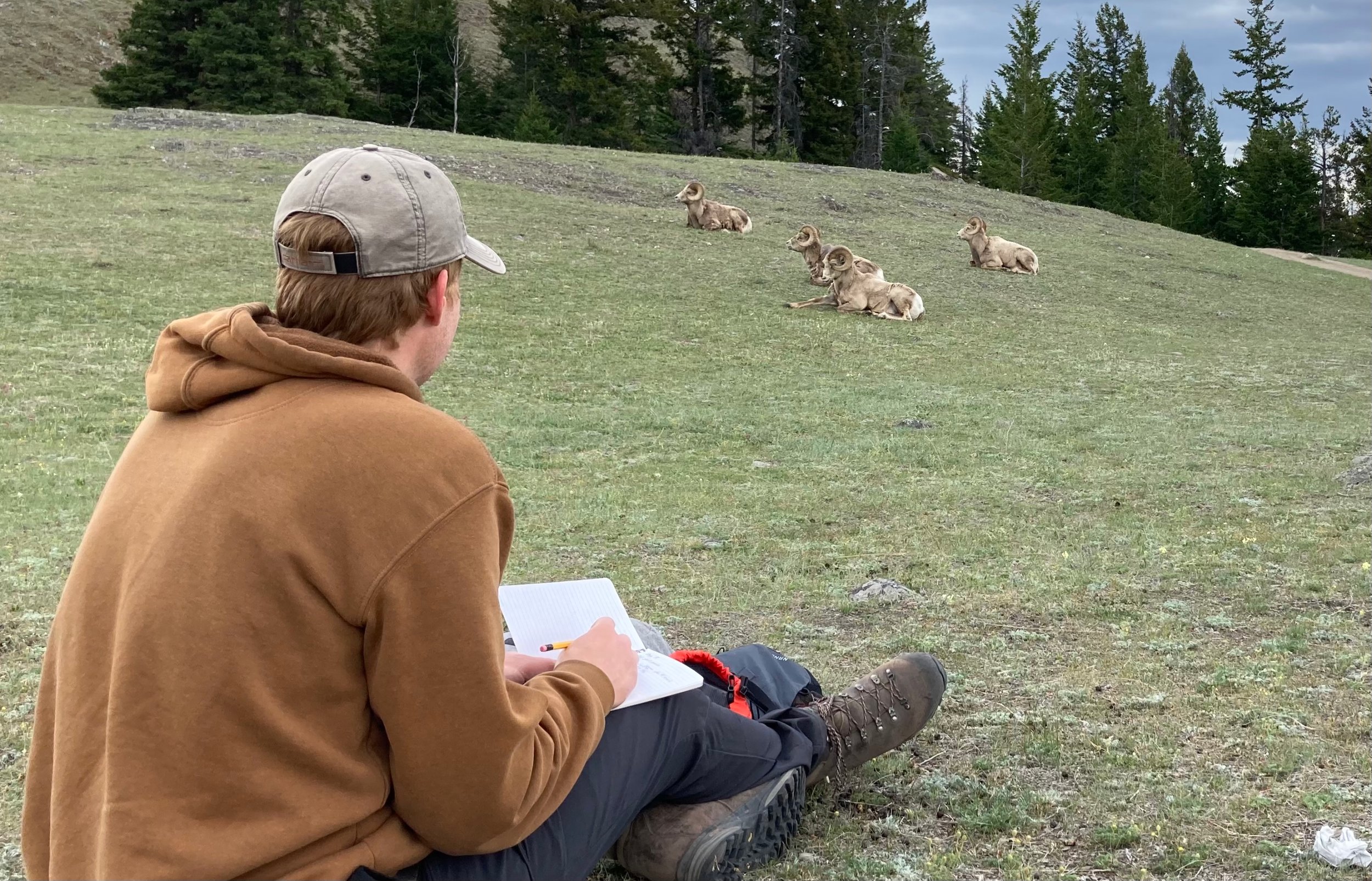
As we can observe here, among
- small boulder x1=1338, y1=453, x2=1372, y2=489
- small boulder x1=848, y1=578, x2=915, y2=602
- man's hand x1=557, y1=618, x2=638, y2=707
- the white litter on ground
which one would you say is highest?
man's hand x1=557, y1=618, x2=638, y2=707

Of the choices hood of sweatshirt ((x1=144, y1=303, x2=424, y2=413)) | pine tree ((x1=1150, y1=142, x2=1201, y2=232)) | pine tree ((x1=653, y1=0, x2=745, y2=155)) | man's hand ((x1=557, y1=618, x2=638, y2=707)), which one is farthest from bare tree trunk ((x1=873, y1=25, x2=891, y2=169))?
hood of sweatshirt ((x1=144, y1=303, x2=424, y2=413))

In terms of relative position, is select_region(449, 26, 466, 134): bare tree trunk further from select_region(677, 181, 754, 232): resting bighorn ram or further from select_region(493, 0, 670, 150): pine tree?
select_region(677, 181, 754, 232): resting bighorn ram

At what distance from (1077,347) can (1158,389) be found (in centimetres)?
313

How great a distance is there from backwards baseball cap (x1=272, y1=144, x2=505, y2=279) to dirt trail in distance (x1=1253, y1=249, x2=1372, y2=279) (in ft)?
117

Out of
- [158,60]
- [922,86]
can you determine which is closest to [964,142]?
[922,86]

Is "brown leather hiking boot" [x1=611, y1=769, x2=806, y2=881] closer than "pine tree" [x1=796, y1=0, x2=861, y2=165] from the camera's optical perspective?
Yes

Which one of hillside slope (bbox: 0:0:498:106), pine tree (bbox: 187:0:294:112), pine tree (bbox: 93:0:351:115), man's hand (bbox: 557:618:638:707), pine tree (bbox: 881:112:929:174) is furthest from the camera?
pine tree (bbox: 881:112:929:174)

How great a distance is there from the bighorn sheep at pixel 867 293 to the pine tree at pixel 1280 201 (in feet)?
155

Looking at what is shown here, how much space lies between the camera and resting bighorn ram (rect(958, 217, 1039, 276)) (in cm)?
2480

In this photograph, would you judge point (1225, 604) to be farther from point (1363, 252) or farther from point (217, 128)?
point (1363, 252)

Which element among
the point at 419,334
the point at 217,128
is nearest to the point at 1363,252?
the point at 217,128

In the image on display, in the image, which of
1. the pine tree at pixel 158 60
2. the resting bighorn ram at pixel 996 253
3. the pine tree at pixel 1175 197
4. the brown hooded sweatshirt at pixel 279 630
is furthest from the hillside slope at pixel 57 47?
the brown hooded sweatshirt at pixel 279 630

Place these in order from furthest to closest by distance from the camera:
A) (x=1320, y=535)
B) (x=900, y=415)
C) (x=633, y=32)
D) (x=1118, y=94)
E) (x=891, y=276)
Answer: (x=1118, y=94)
(x=633, y=32)
(x=891, y=276)
(x=900, y=415)
(x=1320, y=535)

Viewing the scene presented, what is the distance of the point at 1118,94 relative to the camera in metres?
75.9
